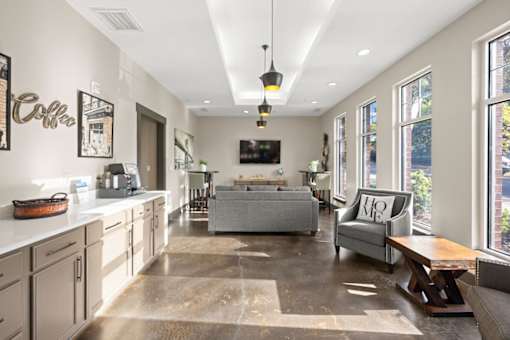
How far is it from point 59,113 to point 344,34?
10.5ft

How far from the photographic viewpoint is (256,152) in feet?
29.7

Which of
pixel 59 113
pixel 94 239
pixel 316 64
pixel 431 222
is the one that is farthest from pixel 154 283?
pixel 316 64

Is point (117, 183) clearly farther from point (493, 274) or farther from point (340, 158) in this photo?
point (340, 158)

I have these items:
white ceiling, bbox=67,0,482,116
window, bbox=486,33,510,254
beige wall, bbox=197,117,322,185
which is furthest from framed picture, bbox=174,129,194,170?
window, bbox=486,33,510,254

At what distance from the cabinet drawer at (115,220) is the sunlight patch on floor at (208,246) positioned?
52.4 inches

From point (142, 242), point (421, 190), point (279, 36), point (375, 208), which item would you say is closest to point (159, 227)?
point (142, 242)

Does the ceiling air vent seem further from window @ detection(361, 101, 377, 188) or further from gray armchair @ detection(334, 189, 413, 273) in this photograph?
window @ detection(361, 101, 377, 188)

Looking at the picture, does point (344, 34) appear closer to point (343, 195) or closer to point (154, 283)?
point (154, 283)

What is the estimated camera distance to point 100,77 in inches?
125

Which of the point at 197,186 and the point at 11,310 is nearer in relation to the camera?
the point at 11,310

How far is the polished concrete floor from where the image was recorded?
2.02m

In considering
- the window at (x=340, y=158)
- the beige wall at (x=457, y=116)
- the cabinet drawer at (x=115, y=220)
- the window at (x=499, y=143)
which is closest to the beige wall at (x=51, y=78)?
the cabinet drawer at (x=115, y=220)

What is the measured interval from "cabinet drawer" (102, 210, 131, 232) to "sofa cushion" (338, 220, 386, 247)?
268 cm

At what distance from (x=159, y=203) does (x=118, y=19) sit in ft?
7.15
